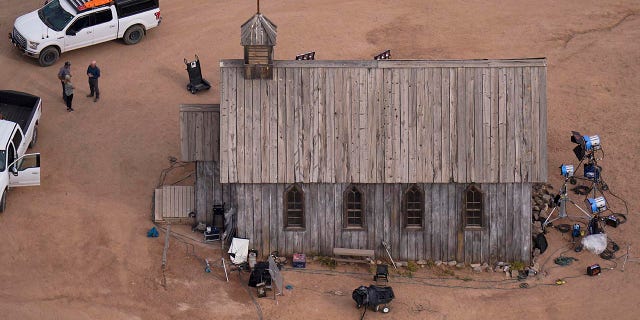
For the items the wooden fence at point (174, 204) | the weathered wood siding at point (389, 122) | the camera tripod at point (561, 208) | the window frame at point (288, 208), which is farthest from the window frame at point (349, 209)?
the camera tripod at point (561, 208)

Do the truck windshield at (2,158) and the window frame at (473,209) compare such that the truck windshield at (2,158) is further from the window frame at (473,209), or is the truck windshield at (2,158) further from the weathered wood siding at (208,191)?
the window frame at (473,209)

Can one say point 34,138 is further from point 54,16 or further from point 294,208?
point 294,208

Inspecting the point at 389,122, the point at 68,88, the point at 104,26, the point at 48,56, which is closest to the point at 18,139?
the point at 68,88

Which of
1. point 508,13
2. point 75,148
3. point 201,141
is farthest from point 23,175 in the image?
point 508,13

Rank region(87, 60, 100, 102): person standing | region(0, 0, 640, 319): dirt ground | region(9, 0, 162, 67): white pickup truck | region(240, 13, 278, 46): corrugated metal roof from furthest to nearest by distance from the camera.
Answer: region(9, 0, 162, 67): white pickup truck < region(87, 60, 100, 102): person standing < region(240, 13, 278, 46): corrugated metal roof < region(0, 0, 640, 319): dirt ground

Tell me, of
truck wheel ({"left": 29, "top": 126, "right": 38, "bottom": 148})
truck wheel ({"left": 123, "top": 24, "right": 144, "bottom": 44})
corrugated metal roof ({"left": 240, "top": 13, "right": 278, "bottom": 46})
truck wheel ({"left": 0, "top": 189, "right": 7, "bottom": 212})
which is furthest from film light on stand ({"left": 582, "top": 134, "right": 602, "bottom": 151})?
truck wheel ({"left": 0, "top": 189, "right": 7, "bottom": 212})

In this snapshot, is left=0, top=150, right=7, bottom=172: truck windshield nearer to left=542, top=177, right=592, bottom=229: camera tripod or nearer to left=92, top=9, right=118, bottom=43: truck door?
left=92, top=9, right=118, bottom=43: truck door
